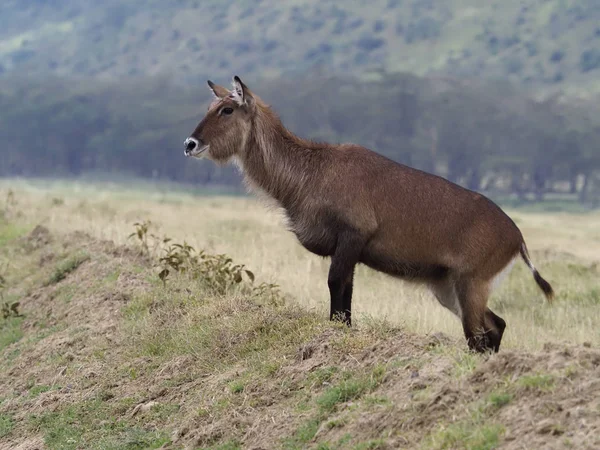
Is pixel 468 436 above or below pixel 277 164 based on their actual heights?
below

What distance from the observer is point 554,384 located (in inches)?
212

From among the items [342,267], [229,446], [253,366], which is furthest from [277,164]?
[229,446]

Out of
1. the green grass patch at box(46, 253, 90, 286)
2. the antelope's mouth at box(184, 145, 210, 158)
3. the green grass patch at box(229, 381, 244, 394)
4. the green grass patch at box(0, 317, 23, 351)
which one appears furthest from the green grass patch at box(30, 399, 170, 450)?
the green grass patch at box(46, 253, 90, 286)

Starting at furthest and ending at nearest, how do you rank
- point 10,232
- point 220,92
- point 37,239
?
point 10,232, point 37,239, point 220,92

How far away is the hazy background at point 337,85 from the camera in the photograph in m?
74.8

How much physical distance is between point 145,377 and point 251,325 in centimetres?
90

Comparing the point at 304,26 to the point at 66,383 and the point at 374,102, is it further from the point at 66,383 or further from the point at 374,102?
the point at 66,383

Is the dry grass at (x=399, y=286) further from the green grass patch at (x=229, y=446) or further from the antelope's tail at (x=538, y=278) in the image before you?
the green grass patch at (x=229, y=446)

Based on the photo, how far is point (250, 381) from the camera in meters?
7.08

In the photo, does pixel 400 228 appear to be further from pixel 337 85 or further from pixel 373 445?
pixel 337 85

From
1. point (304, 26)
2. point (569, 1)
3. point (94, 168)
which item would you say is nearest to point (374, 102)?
point (94, 168)

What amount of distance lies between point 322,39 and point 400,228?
14032 centimetres

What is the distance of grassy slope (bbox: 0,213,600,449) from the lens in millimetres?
5395

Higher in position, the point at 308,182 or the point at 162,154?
the point at 308,182
